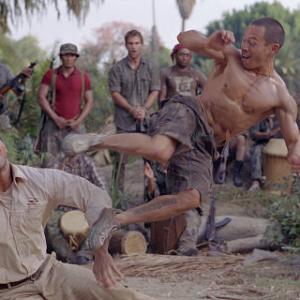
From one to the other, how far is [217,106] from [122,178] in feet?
12.4

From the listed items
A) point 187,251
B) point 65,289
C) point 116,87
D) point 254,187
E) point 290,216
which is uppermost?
point 116,87

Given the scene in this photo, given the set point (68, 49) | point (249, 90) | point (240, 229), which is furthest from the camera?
point (68, 49)

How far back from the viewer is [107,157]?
13539mm

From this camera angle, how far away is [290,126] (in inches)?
255

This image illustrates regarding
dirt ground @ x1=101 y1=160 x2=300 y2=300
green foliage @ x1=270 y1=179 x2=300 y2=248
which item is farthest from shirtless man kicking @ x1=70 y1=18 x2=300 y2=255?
green foliage @ x1=270 y1=179 x2=300 y2=248

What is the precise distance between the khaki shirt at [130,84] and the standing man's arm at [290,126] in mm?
3615

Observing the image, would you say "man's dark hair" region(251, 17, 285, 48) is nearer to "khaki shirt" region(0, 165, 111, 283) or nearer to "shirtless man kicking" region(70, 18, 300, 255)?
"shirtless man kicking" region(70, 18, 300, 255)

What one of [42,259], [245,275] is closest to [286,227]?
[245,275]

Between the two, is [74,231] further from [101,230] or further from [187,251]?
[101,230]

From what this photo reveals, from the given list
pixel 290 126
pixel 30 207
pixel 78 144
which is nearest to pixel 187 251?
pixel 290 126

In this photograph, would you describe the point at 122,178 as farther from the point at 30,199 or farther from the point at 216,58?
the point at 30,199

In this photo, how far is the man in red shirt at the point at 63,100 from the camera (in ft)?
32.6

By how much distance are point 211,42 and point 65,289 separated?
234 cm

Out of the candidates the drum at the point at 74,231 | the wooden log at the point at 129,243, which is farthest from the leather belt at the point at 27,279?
the wooden log at the point at 129,243
